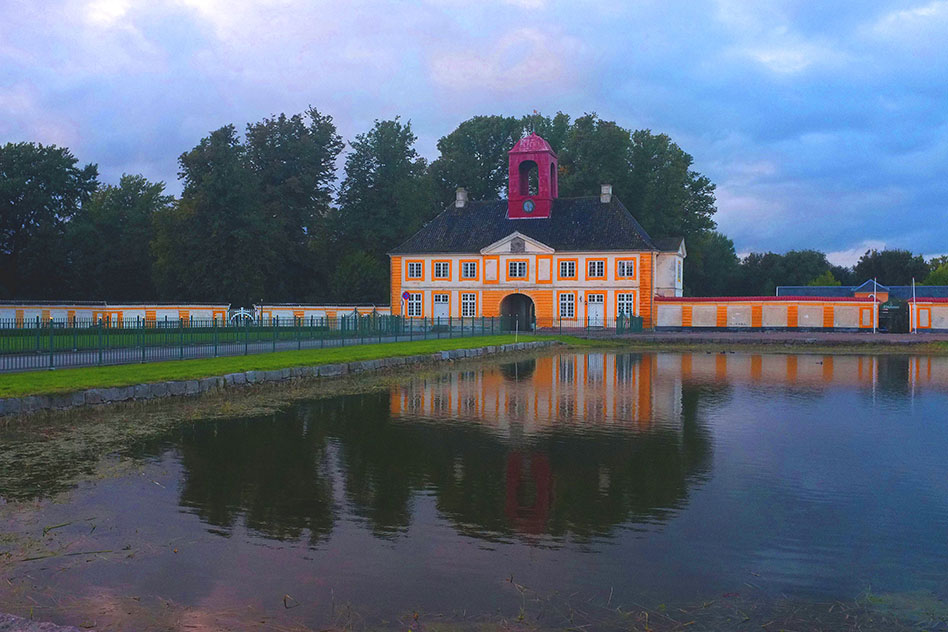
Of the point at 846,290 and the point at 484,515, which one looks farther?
the point at 846,290

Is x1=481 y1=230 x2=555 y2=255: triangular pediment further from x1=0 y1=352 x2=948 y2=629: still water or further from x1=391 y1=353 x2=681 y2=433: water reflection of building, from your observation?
x1=0 y1=352 x2=948 y2=629: still water

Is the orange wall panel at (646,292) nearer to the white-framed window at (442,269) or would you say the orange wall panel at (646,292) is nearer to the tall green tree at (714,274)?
the white-framed window at (442,269)

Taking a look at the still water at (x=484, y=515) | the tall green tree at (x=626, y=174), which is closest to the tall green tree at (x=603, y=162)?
the tall green tree at (x=626, y=174)

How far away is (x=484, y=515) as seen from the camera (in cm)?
927

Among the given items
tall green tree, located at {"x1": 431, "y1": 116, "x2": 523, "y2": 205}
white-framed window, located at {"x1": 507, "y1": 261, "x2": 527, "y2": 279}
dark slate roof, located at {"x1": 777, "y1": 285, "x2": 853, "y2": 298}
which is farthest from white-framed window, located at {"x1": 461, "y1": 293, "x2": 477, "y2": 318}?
dark slate roof, located at {"x1": 777, "y1": 285, "x2": 853, "y2": 298}

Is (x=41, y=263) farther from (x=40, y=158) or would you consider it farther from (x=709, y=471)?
(x=709, y=471)

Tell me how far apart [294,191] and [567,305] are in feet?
93.8

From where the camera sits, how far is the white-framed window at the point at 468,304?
67.1 metres

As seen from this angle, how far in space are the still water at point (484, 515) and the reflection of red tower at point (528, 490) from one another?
4cm

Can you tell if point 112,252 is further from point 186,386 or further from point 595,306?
point 186,386

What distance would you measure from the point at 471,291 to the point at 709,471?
55.7 m

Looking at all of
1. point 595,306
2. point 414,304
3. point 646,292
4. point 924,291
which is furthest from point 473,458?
point 924,291

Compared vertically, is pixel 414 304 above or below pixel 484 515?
above

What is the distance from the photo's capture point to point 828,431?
15172mm
